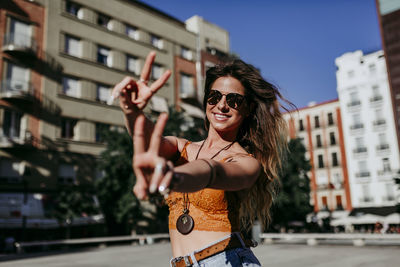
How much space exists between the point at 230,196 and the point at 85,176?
85.5 ft

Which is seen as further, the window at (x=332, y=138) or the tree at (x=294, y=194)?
the window at (x=332, y=138)

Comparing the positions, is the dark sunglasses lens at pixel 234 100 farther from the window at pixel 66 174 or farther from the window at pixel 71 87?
the window at pixel 71 87

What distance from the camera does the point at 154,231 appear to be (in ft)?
97.5

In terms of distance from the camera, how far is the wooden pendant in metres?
2.29

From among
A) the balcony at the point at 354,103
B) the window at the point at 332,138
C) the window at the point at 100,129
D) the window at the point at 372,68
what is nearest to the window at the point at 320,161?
the window at the point at 332,138

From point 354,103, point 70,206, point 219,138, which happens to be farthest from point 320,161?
point 219,138

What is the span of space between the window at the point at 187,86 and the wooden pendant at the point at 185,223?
106 feet

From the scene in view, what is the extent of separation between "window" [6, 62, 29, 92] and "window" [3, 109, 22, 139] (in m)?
1.53

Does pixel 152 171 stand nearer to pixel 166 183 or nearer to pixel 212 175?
pixel 166 183

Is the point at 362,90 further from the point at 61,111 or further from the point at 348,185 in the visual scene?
the point at 61,111

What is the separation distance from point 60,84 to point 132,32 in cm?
895

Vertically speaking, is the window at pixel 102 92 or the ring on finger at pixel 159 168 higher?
the window at pixel 102 92

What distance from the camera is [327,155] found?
5050 centimetres

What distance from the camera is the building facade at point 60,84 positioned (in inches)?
933
